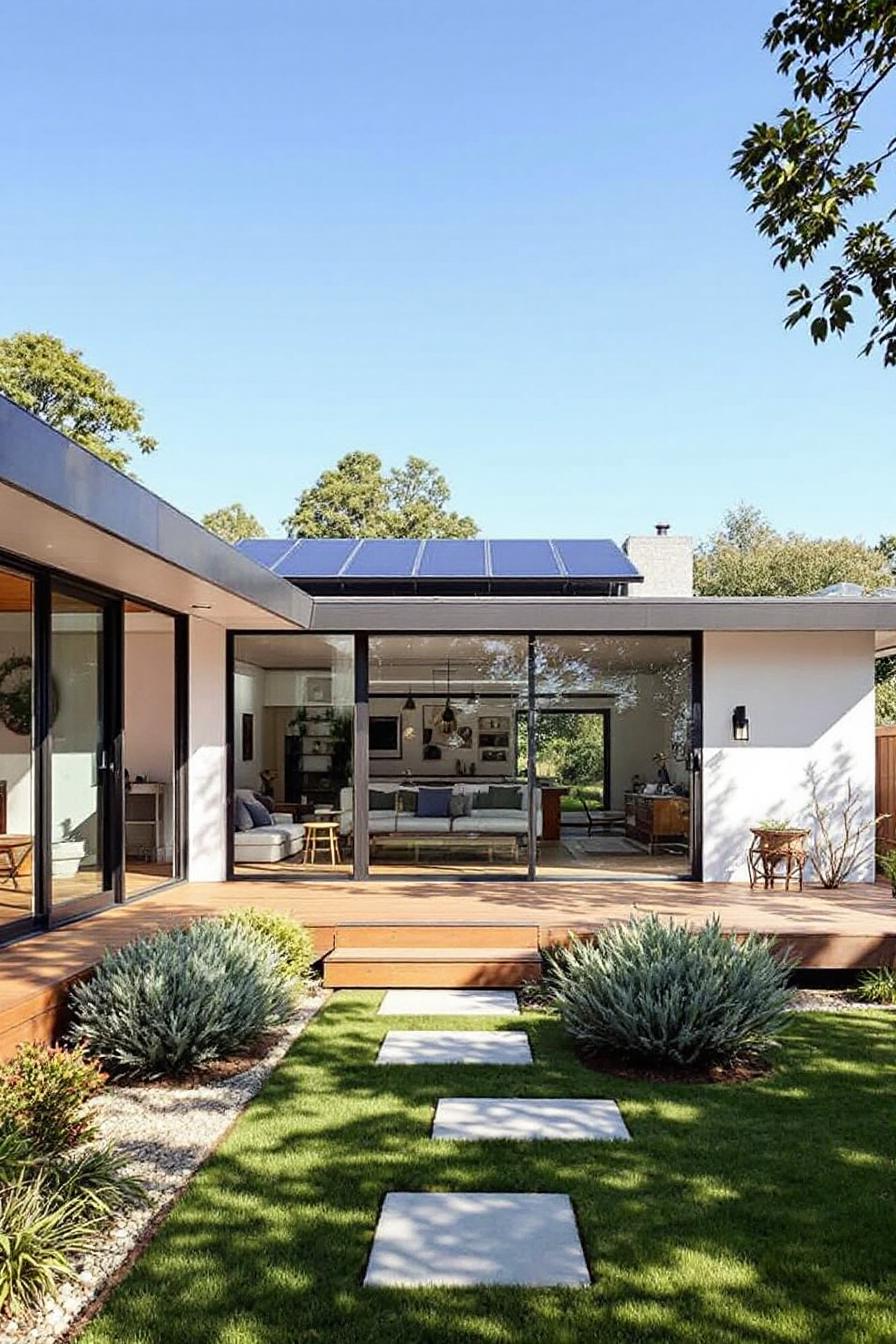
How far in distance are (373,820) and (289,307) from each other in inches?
460

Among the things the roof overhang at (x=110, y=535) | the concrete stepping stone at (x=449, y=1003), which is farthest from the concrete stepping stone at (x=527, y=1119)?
the roof overhang at (x=110, y=535)

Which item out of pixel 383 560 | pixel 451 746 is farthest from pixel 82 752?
pixel 451 746

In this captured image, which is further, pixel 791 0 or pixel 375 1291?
pixel 791 0

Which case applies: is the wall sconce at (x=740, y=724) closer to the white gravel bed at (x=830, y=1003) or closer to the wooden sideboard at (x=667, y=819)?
the white gravel bed at (x=830, y=1003)

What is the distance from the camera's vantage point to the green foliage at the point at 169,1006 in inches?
210

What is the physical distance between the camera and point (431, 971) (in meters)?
7.34

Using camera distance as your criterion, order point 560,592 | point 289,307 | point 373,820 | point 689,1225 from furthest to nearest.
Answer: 1. point 289,307
2. point 560,592
3. point 373,820
4. point 689,1225

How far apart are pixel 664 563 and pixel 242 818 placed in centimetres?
710

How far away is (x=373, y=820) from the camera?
1177cm

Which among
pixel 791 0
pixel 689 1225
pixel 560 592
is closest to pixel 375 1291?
pixel 689 1225

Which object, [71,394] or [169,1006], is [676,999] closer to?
[169,1006]

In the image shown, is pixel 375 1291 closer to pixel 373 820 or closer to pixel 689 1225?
pixel 689 1225

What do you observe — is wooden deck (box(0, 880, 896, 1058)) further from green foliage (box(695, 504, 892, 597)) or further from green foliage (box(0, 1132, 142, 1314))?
green foliage (box(695, 504, 892, 597))

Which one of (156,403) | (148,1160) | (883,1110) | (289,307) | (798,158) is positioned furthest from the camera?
(156,403)
